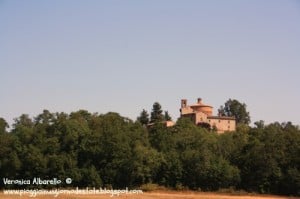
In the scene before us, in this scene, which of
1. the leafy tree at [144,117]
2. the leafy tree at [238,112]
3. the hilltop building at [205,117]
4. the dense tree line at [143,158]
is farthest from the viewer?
the leafy tree at [238,112]

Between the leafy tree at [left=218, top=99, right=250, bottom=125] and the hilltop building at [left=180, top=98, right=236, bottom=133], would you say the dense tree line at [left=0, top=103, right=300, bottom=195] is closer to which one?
the hilltop building at [left=180, top=98, right=236, bottom=133]

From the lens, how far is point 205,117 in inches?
3932

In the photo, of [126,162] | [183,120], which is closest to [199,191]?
[126,162]

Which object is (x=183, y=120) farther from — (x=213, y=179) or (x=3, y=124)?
(x=3, y=124)

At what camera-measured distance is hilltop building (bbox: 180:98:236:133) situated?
98088mm

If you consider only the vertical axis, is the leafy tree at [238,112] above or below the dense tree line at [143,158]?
above

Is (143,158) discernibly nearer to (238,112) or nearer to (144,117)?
(144,117)

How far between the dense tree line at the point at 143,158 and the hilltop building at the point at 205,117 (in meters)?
39.4

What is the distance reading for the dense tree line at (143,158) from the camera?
51656mm

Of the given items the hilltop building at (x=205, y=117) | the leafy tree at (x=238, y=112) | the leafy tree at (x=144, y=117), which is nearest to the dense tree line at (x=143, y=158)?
the leafy tree at (x=144, y=117)

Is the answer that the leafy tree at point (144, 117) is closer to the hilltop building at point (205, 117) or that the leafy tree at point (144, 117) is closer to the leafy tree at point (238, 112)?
the hilltop building at point (205, 117)

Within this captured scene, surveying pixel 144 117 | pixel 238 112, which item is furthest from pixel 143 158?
pixel 238 112

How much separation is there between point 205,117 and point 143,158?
158 ft

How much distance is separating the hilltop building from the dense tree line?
129 feet
